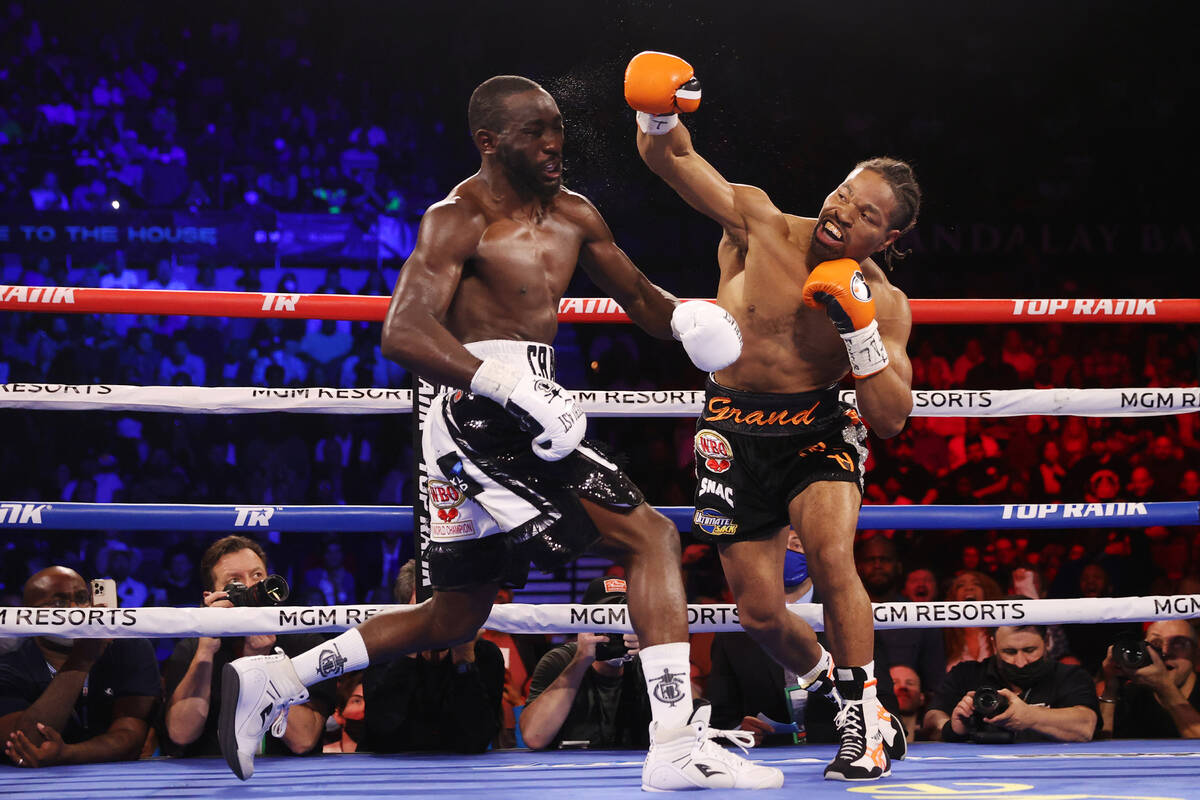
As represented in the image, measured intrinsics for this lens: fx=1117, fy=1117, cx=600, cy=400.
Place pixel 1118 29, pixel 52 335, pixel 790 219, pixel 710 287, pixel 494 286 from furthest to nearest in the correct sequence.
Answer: pixel 1118 29 < pixel 710 287 < pixel 52 335 < pixel 790 219 < pixel 494 286

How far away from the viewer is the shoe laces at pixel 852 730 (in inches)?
80.4

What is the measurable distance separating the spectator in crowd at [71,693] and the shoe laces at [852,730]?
152 centimetres

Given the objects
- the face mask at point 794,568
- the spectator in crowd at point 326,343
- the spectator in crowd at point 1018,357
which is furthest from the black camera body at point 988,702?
the spectator in crowd at point 326,343

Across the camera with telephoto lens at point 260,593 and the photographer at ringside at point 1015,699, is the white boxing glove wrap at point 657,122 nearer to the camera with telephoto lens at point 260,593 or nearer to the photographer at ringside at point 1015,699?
the camera with telephoto lens at point 260,593

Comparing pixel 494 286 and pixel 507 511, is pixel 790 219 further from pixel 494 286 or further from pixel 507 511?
pixel 507 511

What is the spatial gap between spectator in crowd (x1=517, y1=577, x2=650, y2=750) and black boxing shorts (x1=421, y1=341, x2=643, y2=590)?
0.67 meters

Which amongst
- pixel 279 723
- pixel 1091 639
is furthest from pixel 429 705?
pixel 1091 639

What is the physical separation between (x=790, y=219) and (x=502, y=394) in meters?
0.95

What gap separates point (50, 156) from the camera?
5898mm

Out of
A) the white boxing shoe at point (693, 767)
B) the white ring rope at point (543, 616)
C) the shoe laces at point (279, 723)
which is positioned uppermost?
the white ring rope at point (543, 616)

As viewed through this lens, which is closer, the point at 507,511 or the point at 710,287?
the point at 507,511

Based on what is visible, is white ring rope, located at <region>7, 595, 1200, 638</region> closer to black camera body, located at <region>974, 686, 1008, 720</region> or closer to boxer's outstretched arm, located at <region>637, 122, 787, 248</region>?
black camera body, located at <region>974, 686, 1008, 720</region>

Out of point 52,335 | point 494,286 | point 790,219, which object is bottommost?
point 494,286

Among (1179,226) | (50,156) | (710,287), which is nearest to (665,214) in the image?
(710,287)
